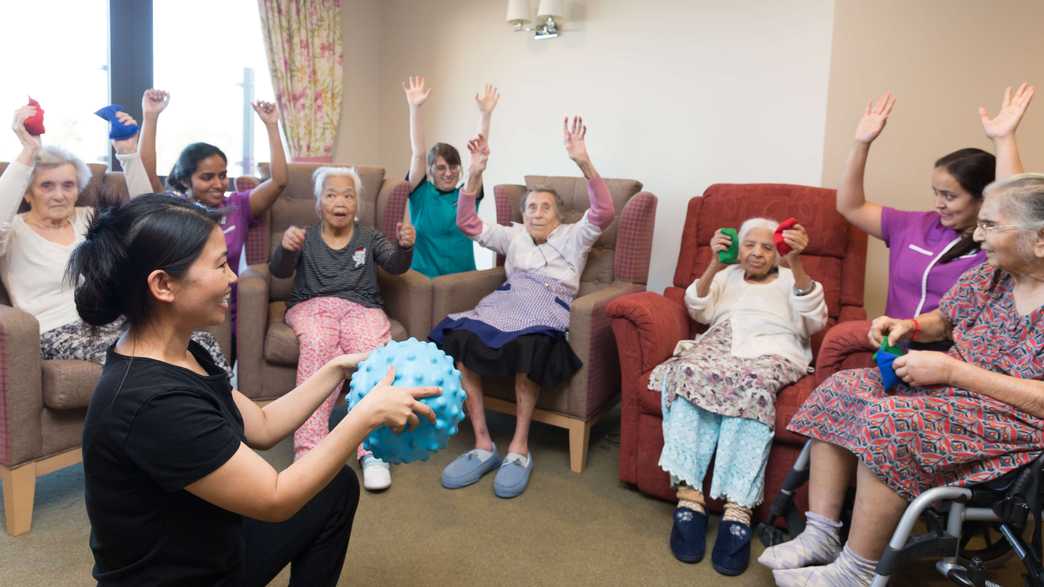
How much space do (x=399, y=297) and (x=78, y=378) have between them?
46.2 inches

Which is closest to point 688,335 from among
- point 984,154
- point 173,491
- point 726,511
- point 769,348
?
point 769,348

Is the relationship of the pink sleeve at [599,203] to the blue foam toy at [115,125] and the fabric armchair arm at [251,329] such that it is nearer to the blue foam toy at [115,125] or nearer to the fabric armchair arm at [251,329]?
the fabric armchair arm at [251,329]

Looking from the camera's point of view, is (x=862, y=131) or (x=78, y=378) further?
(x=862, y=131)

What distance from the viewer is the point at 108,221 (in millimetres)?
1140

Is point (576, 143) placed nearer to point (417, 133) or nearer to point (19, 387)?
point (417, 133)

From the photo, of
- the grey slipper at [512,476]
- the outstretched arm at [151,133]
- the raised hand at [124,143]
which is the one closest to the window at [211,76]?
the outstretched arm at [151,133]

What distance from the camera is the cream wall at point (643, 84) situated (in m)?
3.39

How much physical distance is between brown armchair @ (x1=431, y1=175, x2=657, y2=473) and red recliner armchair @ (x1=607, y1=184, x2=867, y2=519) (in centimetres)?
16

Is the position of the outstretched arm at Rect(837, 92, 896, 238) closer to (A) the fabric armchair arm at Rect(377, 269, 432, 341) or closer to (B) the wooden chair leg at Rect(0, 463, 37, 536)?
(A) the fabric armchair arm at Rect(377, 269, 432, 341)

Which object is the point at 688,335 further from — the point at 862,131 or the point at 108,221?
the point at 108,221

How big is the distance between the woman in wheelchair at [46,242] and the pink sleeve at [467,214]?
1092 millimetres

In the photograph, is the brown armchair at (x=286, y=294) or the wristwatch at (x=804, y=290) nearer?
the wristwatch at (x=804, y=290)

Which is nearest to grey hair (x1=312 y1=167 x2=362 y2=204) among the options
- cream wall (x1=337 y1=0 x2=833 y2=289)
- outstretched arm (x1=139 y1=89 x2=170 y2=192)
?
outstretched arm (x1=139 y1=89 x2=170 y2=192)

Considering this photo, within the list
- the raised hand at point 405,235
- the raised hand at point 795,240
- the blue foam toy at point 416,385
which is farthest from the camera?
the raised hand at point 405,235
